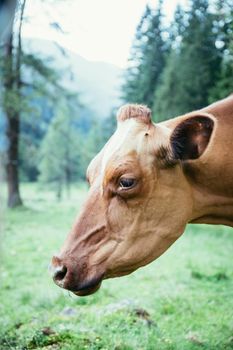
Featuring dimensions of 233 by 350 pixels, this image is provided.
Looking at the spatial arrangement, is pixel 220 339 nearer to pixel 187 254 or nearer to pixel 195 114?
pixel 195 114

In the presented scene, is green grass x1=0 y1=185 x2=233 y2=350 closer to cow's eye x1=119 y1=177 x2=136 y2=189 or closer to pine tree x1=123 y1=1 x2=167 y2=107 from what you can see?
cow's eye x1=119 y1=177 x2=136 y2=189

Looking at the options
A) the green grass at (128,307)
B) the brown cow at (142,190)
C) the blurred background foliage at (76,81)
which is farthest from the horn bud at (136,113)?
the blurred background foliage at (76,81)

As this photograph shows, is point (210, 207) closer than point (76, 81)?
Yes

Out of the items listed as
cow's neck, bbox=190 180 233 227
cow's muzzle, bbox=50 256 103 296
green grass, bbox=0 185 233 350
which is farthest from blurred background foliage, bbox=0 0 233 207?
cow's muzzle, bbox=50 256 103 296

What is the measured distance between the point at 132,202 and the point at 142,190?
115 mm

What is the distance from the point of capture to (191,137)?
3713mm

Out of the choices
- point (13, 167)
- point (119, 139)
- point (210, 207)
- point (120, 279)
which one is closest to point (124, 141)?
point (119, 139)

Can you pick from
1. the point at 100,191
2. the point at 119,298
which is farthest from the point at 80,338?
the point at 119,298

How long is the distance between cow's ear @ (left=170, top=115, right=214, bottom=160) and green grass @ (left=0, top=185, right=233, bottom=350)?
1.36 m

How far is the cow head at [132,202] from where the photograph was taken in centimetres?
351

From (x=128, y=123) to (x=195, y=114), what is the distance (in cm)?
55

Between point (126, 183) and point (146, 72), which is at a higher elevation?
point (126, 183)

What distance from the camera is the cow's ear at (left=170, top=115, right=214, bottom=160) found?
364 cm

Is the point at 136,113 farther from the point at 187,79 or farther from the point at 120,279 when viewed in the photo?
the point at 187,79
